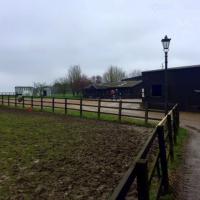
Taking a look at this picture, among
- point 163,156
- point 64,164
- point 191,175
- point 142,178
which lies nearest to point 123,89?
point 64,164

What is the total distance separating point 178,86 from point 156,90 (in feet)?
7.02

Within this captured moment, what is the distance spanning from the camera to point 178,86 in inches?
1049

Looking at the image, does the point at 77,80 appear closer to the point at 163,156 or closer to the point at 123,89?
the point at 123,89

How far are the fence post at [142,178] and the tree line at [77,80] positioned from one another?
6820 centimetres

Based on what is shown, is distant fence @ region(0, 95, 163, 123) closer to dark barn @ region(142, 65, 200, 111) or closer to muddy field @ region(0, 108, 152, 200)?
dark barn @ region(142, 65, 200, 111)

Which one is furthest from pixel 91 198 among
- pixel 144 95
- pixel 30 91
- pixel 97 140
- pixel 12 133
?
pixel 30 91

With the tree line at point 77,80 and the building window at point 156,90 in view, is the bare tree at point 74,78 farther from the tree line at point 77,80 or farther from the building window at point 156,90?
the building window at point 156,90

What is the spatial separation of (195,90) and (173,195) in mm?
21360

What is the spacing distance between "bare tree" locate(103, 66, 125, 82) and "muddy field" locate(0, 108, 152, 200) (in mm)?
83250

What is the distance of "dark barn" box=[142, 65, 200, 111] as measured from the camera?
2553cm

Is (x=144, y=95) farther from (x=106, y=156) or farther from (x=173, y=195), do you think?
(x=173, y=195)

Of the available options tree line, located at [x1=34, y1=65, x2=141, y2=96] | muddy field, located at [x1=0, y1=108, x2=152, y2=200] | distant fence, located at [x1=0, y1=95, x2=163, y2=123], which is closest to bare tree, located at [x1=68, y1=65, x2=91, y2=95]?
tree line, located at [x1=34, y1=65, x2=141, y2=96]

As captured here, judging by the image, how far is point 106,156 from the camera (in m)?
8.40

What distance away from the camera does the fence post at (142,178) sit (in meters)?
3.02
